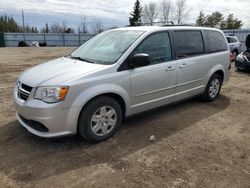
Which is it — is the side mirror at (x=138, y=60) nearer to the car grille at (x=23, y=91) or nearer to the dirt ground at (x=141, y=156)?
the dirt ground at (x=141, y=156)

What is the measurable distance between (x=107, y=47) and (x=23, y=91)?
155cm

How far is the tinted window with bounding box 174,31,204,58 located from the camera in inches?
175

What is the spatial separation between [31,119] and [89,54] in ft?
4.94

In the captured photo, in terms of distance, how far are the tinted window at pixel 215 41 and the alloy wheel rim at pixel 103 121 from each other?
2.88 metres

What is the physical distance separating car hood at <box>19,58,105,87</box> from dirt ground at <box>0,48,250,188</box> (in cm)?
97

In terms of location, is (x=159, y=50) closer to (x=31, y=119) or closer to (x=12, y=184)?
(x=31, y=119)

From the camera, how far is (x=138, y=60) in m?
3.56

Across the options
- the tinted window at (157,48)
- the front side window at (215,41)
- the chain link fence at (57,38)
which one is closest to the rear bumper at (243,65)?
the front side window at (215,41)

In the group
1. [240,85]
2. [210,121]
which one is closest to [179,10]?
[240,85]

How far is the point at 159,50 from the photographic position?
414 centimetres

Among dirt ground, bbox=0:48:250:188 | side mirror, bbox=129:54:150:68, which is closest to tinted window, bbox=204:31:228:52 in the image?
dirt ground, bbox=0:48:250:188

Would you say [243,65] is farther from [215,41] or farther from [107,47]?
[107,47]

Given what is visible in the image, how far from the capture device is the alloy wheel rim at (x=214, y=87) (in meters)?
5.50

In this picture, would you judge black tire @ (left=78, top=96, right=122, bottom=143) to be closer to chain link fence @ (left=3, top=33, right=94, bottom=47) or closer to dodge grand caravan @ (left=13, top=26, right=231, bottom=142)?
dodge grand caravan @ (left=13, top=26, right=231, bottom=142)
